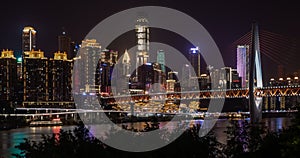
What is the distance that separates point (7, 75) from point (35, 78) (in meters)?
2.20

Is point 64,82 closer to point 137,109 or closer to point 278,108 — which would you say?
point 137,109

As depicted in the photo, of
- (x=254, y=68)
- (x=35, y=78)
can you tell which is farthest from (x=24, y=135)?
(x=35, y=78)

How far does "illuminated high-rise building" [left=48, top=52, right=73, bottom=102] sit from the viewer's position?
126ft

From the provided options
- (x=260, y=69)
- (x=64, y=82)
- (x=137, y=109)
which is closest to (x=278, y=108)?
(x=137, y=109)

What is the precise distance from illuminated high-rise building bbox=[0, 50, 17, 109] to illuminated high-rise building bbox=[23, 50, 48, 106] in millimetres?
967

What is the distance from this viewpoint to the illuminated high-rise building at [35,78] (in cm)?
3681

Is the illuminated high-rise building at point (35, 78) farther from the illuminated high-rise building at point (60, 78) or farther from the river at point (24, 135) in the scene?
the river at point (24, 135)

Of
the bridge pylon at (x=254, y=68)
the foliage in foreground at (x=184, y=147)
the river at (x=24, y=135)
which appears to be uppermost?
the bridge pylon at (x=254, y=68)

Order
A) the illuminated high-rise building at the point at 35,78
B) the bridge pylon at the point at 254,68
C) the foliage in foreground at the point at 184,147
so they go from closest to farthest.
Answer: the foliage in foreground at the point at 184,147 < the bridge pylon at the point at 254,68 < the illuminated high-rise building at the point at 35,78

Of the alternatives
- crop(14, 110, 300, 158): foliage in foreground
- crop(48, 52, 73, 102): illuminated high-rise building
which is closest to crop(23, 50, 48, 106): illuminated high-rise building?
crop(48, 52, 73, 102): illuminated high-rise building

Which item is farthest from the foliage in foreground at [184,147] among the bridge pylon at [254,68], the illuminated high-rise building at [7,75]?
the illuminated high-rise building at [7,75]

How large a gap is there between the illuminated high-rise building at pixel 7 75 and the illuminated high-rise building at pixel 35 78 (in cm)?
97

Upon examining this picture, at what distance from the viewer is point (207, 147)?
4.64 metres

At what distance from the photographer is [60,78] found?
132 feet
